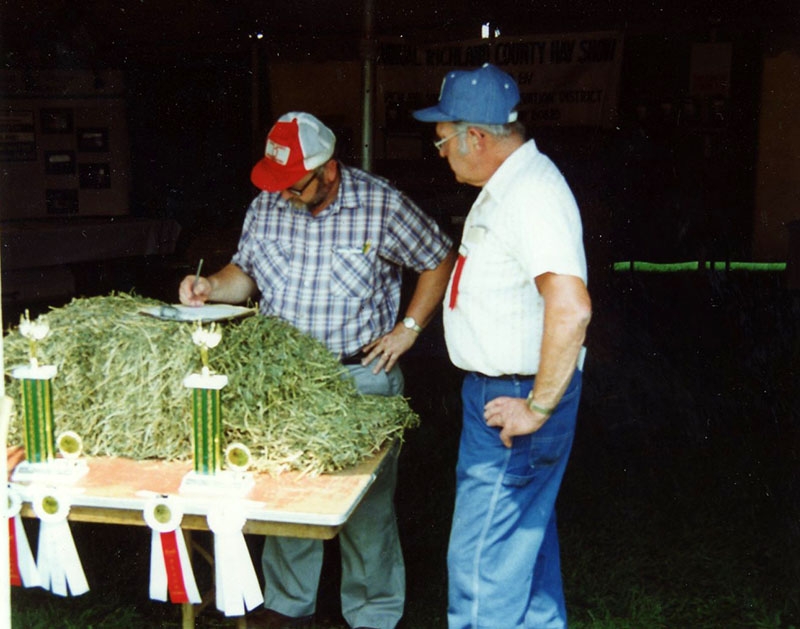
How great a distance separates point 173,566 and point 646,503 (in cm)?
306

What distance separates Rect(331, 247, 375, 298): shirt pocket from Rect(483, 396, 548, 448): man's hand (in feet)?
2.62

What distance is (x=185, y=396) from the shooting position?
2.53m

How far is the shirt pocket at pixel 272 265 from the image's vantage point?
3.21 meters

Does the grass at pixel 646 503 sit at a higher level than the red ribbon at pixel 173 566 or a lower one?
lower

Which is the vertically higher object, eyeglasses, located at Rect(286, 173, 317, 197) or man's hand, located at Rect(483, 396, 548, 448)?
eyeglasses, located at Rect(286, 173, 317, 197)

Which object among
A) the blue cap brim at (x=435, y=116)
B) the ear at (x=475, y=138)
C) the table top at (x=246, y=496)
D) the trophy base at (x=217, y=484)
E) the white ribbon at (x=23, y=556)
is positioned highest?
the blue cap brim at (x=435, y=116)

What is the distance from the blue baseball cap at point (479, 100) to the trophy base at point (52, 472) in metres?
1.43

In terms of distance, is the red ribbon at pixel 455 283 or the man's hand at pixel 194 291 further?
the man's hand at pixel 194 291

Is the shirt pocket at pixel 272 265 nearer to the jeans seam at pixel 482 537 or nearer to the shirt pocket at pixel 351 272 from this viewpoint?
the shirt pocket at pixel 351 272

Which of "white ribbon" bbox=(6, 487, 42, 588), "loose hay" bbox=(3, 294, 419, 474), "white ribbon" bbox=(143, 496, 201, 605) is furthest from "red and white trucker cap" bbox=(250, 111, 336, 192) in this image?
"white ribbon" bbox=(6, 487, 42, 588)

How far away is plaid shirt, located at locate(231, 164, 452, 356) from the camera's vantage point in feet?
10.3

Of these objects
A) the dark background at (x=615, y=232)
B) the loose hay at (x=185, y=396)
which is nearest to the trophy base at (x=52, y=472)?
the loose hay at (x=185, y=396)

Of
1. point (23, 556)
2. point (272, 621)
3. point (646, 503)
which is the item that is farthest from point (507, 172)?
point (646, 503)

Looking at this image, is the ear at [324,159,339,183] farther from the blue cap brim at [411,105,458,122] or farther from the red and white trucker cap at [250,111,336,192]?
the blue cap brim at [411,105,458,122]
